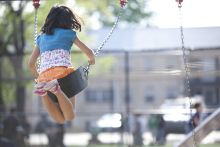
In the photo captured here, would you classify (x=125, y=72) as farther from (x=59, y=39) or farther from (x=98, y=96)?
(x=98, y=96)

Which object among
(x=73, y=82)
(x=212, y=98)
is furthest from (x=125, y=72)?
(x=73, y=82)

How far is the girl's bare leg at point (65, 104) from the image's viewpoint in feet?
20.8

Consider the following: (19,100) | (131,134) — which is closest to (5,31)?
(19,100)

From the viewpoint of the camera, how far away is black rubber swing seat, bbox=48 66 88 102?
6.43 metres

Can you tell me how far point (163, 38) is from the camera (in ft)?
50.2

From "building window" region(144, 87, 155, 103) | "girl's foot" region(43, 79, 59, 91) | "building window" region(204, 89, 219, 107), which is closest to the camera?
"girl's foot" region(43, 79, 59, 91)

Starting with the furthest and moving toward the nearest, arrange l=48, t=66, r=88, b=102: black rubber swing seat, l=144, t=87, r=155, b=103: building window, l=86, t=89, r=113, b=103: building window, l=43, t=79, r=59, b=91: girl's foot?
l=86, t=89, r=113, b=103: building window < l=144, t=87, r=155, b=103: building window < l=48, t=66, r=88, b=102: black rubber swing seat < l=43, t=79, r=59, b=91: girl's foot

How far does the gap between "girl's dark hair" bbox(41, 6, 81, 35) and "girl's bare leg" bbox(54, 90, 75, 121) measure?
69cm

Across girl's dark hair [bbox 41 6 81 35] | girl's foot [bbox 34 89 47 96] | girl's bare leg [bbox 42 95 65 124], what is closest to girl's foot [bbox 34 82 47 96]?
girl's foot [bbox 34 89 47 96]

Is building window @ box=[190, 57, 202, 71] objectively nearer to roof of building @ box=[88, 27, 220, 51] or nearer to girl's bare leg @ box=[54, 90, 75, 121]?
roof of building @ box=[88, 27, 220, 51]

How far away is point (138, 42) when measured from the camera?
16.7 meters

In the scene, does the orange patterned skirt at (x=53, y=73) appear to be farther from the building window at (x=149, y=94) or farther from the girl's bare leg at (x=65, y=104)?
the building window at (x=149, y=94)

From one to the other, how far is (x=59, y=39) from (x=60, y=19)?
0.22 metres

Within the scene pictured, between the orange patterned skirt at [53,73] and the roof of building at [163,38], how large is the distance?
19.1ft
